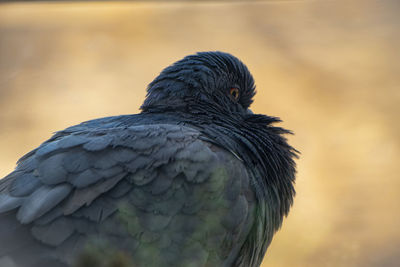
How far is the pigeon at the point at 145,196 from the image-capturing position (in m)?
1.57

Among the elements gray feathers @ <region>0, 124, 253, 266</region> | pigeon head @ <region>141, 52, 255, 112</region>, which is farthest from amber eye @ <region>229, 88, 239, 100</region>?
gray feathers @ <region>0, 124, 253, 266</region>

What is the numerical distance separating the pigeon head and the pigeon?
19cm

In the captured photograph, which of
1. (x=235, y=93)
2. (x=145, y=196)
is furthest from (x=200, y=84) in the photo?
(x=145, y=196)

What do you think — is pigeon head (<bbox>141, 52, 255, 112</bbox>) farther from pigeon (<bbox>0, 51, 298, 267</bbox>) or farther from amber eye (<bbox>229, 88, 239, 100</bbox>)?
pigeon (<bbox>0, 51, 298, 267</bbox>)

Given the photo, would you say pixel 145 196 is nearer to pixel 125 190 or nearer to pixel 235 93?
pixel 125 190

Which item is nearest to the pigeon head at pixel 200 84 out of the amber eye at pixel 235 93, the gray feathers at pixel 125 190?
the amber eye at pixel 235 93

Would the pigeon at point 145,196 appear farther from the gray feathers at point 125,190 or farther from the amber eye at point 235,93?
the amber eye at point 235,93

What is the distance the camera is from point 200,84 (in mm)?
2311

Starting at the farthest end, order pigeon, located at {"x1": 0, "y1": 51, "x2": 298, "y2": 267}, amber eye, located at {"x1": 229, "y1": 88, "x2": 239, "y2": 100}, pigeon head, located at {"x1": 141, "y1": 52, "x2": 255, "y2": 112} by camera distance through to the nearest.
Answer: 1. amber eye, located at {"x1": 229, "y1": 88, "x2": 239, "y2": 100}
2. pigeon head, located at {"x1": 141, "y1": 52, "x2": 255, "y2": 112}
3. pigeon, located at {"x1": 0, "y1": 51, "x2": 298, "y2": 267}

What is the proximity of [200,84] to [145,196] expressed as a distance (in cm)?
82

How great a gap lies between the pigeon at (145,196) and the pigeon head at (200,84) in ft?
0.61

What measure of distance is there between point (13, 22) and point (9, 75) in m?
0.64

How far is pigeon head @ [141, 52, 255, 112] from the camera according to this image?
2.29m

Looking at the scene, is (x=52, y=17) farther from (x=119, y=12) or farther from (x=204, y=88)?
(x=204, y=88)
